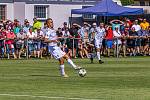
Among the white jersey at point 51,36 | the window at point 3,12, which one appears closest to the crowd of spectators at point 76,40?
the window at point 3,12

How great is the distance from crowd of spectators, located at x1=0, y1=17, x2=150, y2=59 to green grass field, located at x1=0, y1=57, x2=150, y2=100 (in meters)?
9.91

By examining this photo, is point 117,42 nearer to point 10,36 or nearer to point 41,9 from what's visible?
point 10,36

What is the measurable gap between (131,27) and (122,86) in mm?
21859

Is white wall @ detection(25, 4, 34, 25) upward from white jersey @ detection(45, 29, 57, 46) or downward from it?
upward

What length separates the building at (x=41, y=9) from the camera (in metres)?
51.4

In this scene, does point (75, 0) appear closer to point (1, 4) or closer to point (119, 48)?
point (1, 4)

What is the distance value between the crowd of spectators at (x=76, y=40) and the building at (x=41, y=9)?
11.8m

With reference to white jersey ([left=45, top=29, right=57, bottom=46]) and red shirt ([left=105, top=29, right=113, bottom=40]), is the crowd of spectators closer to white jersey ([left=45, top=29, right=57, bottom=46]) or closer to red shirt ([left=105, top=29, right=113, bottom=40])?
red shirt ([left=105, top=29, right=113, bottom=40])

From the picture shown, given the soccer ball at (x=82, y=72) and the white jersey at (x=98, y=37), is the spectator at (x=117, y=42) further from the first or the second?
the soccer ball at (x=82, y=72)

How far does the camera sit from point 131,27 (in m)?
41.0

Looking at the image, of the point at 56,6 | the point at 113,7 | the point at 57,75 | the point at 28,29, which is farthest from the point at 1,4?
the point at 57,75

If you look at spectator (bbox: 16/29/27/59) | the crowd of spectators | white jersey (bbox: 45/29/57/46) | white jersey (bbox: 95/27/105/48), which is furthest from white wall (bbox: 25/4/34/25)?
white jersey (bbox: 45/29/57/46)

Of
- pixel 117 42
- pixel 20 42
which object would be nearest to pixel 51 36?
pixel 20 42

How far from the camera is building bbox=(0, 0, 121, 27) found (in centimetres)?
5144
